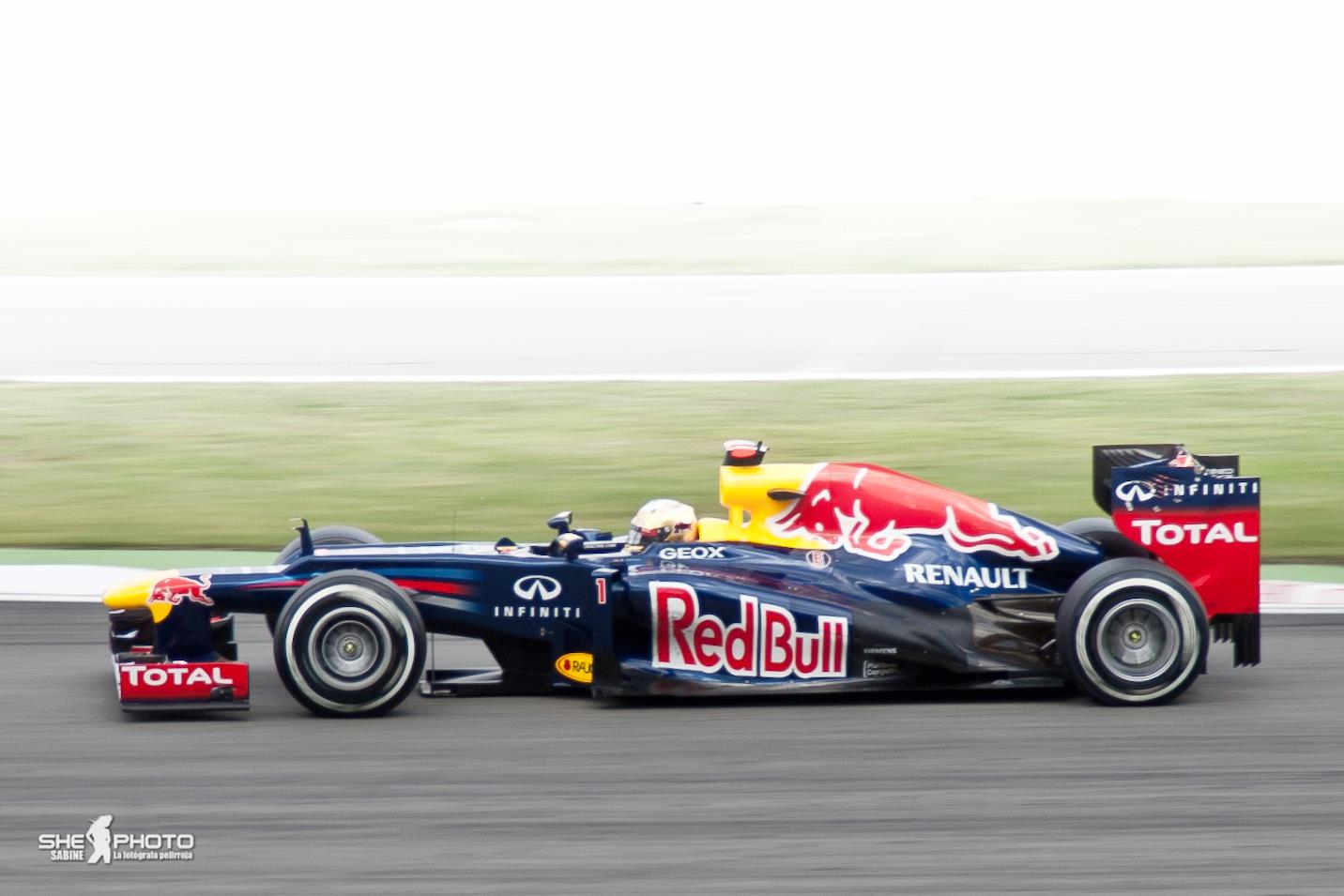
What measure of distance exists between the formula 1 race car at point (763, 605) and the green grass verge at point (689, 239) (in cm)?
1689

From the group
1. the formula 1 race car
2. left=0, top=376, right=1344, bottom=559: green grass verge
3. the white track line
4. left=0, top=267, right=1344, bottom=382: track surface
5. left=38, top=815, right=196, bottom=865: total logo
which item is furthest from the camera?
left=0, top=267, right=1344, bottom=382: track surface

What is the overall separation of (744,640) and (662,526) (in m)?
0.66

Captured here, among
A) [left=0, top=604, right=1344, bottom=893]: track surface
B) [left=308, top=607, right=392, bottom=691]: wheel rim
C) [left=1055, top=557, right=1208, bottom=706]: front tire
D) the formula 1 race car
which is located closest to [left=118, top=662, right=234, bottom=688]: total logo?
the formula 1 race car

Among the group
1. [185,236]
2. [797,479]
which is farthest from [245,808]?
[185,236]

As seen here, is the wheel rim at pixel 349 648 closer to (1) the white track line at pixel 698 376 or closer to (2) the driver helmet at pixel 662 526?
(2) the driver helmet at pixel 662 526

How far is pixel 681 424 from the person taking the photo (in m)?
14.5

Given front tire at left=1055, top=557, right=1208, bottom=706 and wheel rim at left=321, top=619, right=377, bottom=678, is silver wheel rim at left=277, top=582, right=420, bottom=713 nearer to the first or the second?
wheel rim at left=321, top=619, right=377, bottom=678

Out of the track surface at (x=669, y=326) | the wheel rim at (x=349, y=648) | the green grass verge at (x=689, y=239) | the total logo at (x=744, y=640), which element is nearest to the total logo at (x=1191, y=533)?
the total logo at (x=744, y=640)

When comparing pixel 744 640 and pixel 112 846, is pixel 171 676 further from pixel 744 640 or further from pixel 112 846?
pixel 744 640

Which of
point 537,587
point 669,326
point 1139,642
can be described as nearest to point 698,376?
point 669,326

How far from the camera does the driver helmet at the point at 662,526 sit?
736cm

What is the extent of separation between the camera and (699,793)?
6.02m

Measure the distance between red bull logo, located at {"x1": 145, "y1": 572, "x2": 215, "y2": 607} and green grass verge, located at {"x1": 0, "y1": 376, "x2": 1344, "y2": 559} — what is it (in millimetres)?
3846

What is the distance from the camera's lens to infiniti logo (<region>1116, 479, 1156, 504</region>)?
24.3 feet
